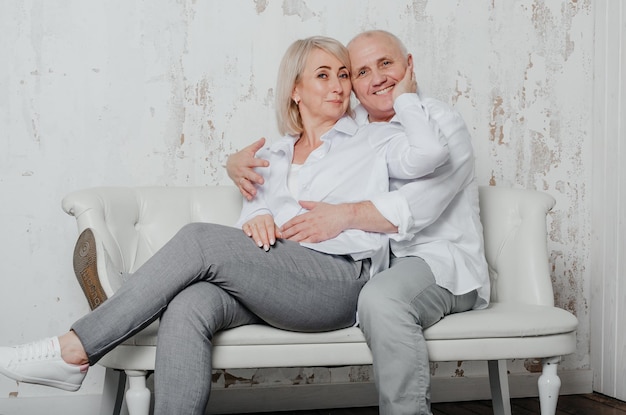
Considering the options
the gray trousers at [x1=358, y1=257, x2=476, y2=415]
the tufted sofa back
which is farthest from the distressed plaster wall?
the gray trousers at [x1=358, y1=257, x2=476, y2=415]

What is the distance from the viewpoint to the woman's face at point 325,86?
2.31 m

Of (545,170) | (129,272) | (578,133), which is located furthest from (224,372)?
(578,133)

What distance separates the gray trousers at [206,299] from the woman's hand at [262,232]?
23 mm

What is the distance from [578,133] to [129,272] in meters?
1.85

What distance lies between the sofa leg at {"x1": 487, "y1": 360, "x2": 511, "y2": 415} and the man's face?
0.83 meters

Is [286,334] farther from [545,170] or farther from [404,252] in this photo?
[545,170]

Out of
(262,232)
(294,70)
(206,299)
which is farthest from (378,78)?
(206,299)

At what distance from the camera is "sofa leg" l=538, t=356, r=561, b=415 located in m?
2.00

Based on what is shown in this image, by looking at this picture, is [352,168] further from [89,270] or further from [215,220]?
[89,270]

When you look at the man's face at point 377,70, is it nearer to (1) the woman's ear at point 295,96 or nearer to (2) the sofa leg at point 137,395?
(1) the woman's ear at point 295,96

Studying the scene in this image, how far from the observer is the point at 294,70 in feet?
7.76

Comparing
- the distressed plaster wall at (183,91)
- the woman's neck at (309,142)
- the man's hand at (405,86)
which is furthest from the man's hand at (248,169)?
the distressed plaster wall at (183,91)

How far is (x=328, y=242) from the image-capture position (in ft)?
6.63

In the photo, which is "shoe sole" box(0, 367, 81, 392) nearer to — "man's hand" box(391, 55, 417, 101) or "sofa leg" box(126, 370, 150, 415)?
"sofa leg" box(126, 370, 150, 415)
